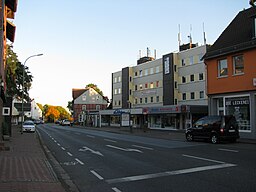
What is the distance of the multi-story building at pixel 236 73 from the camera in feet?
79.5

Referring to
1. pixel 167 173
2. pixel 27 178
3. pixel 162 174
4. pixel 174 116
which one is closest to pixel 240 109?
pixel 167 173

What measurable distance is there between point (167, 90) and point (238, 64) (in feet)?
86.5

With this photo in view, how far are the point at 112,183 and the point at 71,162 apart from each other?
4.89m

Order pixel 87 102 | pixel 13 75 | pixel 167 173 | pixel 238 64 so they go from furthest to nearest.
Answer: pixel 87 102 → pixel 13 75 → pixel 238 64 → pixel 167 173

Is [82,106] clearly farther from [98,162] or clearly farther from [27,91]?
[98,162]

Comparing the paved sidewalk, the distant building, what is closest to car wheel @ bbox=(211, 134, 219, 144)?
the paved sidewalk

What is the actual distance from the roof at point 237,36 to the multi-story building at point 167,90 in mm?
12758

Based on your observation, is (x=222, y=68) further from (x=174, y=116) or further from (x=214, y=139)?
(x=174, y=116)

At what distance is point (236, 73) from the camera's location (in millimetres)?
25625

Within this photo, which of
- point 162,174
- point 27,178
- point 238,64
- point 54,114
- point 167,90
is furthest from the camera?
point 54,114

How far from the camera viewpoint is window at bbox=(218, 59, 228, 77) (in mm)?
26688

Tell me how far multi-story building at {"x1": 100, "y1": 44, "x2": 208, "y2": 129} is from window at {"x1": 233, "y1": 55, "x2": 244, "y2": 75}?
46.5 feet

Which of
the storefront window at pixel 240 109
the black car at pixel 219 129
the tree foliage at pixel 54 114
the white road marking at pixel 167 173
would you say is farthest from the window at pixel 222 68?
the tree foliage at pixel 54 114

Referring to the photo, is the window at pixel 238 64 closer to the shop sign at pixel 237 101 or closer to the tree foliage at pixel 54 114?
the shop sign at pixel 237 101
